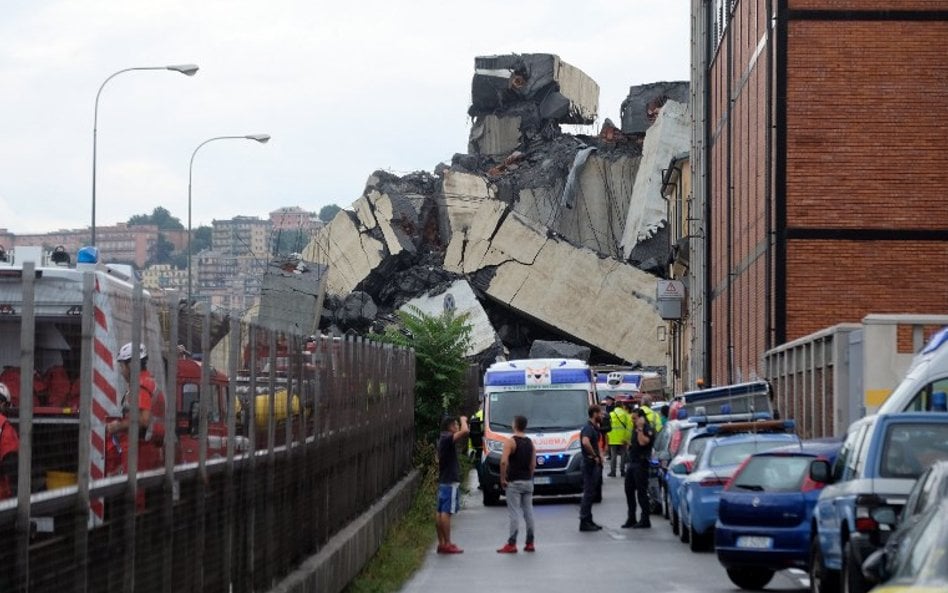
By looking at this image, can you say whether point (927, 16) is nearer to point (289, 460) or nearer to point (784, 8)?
point (784, 8)

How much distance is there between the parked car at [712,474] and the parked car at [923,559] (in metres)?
13.3

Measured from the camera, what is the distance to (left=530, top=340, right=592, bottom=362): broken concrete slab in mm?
75812

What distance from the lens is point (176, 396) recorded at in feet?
32.3

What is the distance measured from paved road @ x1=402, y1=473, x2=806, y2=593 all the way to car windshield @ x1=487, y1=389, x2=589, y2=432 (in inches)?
216

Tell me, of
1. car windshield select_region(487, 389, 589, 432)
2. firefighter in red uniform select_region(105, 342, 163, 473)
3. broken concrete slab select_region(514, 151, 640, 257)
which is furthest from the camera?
broken concrete slab select_region(514, 151, 640, 257)

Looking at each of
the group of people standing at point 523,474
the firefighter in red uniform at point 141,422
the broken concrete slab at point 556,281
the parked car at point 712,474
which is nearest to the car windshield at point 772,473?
the parked car at point 712,474

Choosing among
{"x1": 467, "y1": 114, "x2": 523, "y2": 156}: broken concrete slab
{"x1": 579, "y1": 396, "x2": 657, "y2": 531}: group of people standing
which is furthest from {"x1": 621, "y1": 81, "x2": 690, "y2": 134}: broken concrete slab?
{"x1": 579, "y1": 396, "x2": 657, "y2": 531}: group of people standing

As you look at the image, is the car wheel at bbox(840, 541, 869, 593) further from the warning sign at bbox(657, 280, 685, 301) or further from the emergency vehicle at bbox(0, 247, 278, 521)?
the warning sign at bbox(657, 280, 685, 301)

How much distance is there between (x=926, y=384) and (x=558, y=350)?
57.5 meters

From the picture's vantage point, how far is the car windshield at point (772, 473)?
1820cm

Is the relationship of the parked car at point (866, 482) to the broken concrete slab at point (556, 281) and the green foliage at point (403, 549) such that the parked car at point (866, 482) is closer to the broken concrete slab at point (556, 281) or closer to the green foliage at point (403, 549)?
the green foliage at point (403, 549)

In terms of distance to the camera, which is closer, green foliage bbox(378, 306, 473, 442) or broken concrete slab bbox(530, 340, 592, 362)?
green foliage bbox(378, 306, 473, 442)

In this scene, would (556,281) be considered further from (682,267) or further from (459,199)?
(682,267)

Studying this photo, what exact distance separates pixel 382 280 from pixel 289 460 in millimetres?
67041
